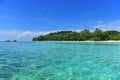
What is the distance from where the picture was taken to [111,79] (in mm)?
7914

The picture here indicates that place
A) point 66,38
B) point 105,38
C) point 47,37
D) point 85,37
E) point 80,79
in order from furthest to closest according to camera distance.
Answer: point 47,37, point 66,38, point 85,37, point 105,38, point 80,79

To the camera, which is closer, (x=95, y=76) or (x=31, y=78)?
(x=31, y=78)

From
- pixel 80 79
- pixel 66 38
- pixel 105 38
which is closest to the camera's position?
pixel 80 79

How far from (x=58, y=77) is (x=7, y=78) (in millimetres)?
2092

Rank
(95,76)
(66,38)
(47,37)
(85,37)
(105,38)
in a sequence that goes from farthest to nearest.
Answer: (47,37) → (66,38) → (85,37) → (105,38) → (95,76)

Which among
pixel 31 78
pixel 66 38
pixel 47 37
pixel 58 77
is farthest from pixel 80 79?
pixel 47 37

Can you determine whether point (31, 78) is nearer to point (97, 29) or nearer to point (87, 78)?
point (87, 78)

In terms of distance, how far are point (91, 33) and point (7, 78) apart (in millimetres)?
Result: 101515

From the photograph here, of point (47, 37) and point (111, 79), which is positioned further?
point (47, 37)

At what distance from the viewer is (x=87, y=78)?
8016mm

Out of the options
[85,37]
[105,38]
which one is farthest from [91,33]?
[105,38]

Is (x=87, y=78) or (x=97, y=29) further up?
(x=97, y=29)

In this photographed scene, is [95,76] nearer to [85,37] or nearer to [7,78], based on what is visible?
[7,78]

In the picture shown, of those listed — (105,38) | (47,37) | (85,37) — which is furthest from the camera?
(47,37)
